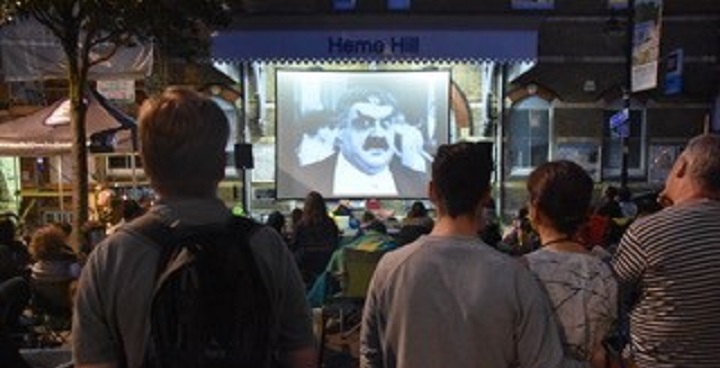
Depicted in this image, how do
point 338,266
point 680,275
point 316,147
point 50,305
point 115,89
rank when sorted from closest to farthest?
point 680,275, point 50,305, point 338,266, point 115,89, point 316,147

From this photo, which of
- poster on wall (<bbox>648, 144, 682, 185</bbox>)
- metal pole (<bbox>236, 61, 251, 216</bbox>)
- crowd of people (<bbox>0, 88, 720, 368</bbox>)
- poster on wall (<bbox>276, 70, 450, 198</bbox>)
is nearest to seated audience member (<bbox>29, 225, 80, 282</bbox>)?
crowd of people (<bbox>0, 88, 720, 368</bbox>)

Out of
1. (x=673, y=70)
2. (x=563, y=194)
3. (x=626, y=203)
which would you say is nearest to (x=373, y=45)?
(x=673, y=70)

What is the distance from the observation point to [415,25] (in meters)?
17.6

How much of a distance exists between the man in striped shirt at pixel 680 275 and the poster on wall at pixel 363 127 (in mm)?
14908

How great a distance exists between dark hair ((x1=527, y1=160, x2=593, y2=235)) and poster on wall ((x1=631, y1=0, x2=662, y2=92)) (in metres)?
11.9

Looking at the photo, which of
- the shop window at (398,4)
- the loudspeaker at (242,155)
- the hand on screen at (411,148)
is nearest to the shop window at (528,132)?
the hand on screen at (411,148)

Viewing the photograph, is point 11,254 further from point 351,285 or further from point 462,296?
point 462,296

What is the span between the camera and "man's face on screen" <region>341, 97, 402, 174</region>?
18156mm

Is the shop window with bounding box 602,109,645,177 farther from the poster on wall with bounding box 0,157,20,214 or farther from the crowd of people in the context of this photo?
the crowd of people

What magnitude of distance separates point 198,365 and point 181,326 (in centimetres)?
11

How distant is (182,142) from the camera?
1953mm

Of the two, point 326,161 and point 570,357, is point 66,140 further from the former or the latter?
point 570,357

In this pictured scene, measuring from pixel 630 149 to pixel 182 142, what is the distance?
62.2ft

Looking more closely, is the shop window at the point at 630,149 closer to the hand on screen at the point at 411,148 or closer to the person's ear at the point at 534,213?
the hand on screen at the point at 411,148
